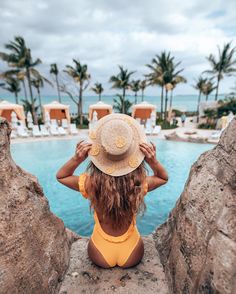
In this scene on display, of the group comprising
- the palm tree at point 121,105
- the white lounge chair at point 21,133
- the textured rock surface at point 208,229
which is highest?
the textured rock surface at point 208,229

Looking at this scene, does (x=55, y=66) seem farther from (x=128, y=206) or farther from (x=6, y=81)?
(x=128, y=206)

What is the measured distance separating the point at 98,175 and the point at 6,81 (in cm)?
3118

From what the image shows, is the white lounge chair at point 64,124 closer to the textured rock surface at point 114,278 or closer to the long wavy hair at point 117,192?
the textured rock surface at point 114,278

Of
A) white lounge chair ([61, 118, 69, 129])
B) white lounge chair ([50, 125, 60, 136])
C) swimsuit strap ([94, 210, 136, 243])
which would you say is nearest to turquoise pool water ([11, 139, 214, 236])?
white lounge chair ([50, 125, 60, 136])

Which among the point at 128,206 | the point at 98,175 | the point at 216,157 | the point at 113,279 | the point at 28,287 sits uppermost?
the point at 216,157

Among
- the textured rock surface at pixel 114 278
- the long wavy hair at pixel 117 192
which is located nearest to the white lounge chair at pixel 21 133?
the textured rock surface at pixel 114 278

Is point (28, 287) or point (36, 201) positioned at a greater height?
point (36, 201)

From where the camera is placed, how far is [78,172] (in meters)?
8.65

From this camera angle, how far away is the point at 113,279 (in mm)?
2193

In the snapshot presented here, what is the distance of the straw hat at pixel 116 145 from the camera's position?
1.79 metres

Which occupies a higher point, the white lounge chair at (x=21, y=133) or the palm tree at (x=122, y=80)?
the palm tree at (x=122, y=80)

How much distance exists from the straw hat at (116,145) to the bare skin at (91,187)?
0.26 ft

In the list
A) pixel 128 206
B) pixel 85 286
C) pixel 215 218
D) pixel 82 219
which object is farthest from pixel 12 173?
pixel 82 219

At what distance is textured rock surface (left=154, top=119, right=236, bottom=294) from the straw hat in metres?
0.61
